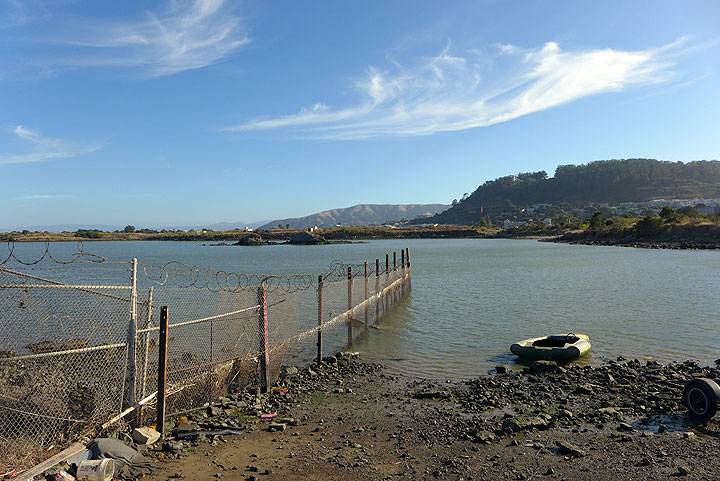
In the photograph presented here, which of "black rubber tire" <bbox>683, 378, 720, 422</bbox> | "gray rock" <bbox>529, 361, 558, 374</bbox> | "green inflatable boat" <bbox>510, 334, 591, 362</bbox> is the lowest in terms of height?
"gray rock" <bbox>529, 361, 558, 374</bbox>

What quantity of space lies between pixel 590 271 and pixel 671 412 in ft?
132

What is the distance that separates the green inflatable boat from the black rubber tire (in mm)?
5061

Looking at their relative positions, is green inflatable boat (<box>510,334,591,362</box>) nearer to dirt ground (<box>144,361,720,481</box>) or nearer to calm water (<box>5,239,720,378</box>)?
calm water (<box>5,239,720,378</box>)

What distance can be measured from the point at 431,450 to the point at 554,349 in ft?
26.2

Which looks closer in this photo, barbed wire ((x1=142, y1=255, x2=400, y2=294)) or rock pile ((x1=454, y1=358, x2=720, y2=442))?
rock pile ((x1=454, y1=358, x2=720, y2=442))

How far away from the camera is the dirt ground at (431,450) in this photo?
749 cm

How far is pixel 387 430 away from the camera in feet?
31.1

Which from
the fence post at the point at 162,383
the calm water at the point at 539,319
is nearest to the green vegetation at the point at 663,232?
the calm water at the point at 539,319

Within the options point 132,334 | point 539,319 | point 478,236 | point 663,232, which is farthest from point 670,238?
point 132,334

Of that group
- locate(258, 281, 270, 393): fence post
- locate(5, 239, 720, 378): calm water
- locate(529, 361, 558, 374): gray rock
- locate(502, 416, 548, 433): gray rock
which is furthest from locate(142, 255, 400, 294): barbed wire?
locate(529, 361, 558, 374): gray rock

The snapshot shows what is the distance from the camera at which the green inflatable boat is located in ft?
49.8

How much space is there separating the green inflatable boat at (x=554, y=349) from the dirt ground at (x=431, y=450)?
16.6 ft

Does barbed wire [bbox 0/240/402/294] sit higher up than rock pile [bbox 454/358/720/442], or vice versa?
barbed wire [bbox 0/240/402/294]

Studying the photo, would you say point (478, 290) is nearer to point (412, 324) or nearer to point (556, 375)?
point (412, 324)
